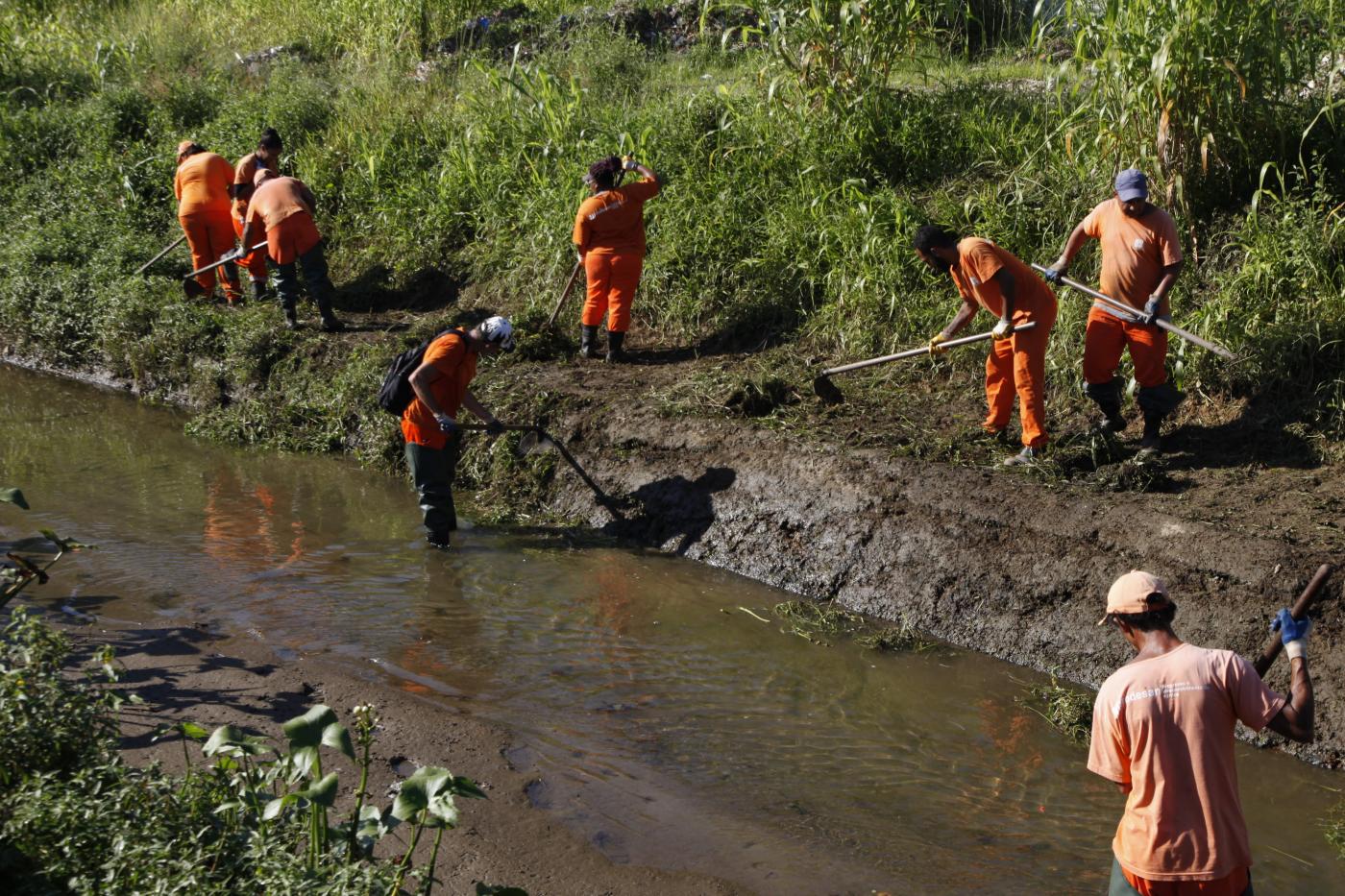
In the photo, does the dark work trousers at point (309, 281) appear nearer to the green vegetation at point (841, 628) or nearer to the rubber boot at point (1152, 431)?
the green vegetation at point (841, 628)

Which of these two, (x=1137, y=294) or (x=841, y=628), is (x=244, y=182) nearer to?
(x=841, y=628)

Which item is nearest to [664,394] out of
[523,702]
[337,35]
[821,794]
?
[523,702]

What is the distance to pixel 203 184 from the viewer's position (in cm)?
1224

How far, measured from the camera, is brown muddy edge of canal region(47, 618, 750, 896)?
184 inches

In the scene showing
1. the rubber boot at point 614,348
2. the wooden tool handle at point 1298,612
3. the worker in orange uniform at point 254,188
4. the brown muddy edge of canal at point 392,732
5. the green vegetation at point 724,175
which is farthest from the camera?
the worker in orange uniform at point 254,188

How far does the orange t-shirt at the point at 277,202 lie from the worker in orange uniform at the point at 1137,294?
256 inches

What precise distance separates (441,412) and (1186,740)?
208 inches

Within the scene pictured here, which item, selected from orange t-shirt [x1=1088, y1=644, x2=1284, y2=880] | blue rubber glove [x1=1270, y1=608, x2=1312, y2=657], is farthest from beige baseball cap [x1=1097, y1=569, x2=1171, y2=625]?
blue rubber glove [x1=1270, y1=608, x2=1312, y2=657]

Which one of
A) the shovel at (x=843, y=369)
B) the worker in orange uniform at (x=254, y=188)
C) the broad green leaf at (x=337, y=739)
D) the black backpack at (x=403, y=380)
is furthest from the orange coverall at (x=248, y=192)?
the broad green leaf at (x=337, y=739)

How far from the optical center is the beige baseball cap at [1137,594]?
3.66 meters

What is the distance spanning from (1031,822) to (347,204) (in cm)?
994

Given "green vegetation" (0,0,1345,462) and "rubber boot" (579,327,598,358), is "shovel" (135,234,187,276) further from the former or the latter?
"rubber boot" (579,327,598,358)

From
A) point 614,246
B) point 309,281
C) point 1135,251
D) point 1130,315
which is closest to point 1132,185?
point 1135,251

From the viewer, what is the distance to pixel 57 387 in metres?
12.0
